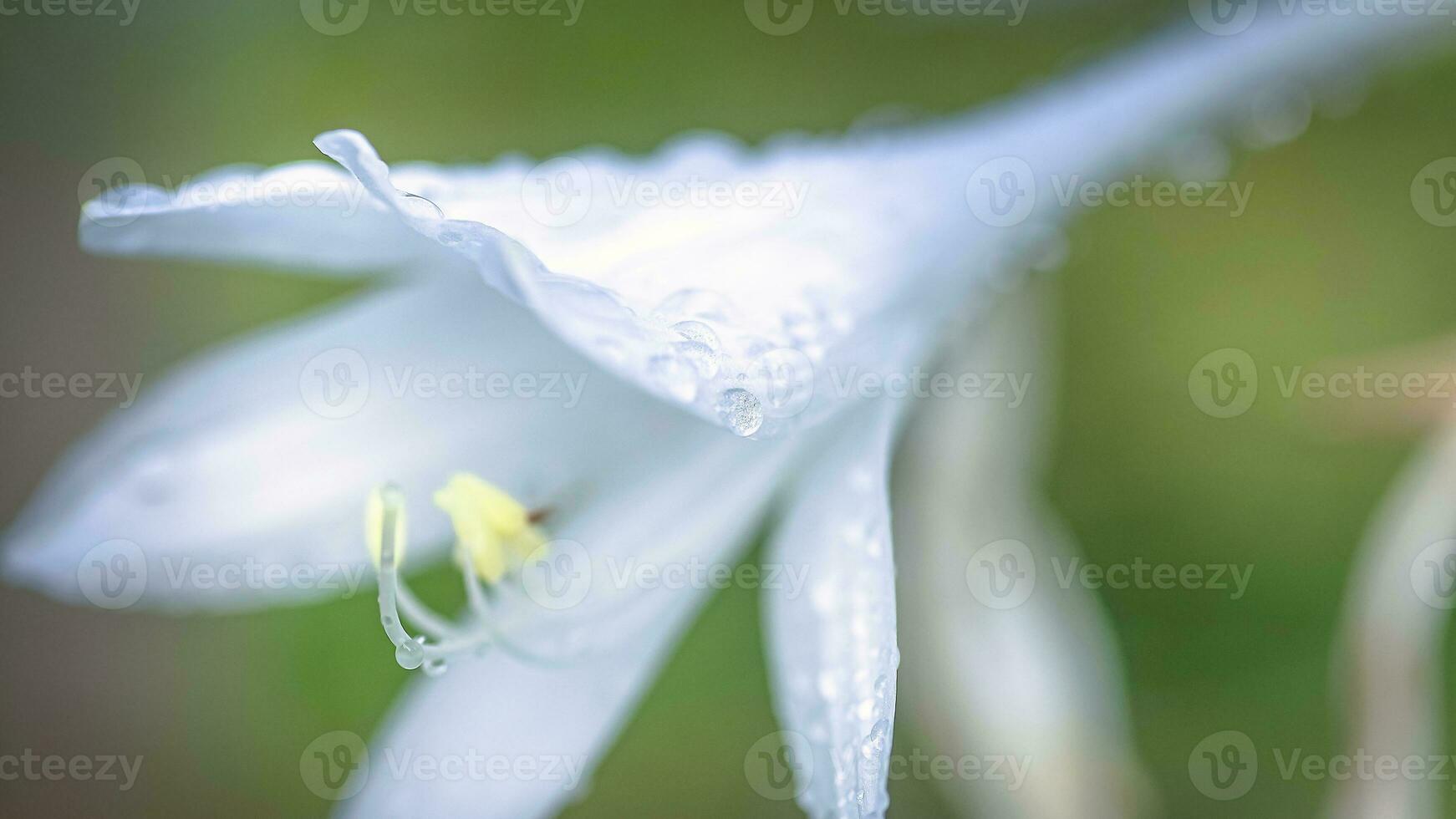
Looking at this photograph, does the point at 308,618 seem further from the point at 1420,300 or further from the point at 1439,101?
the point at 1439,101

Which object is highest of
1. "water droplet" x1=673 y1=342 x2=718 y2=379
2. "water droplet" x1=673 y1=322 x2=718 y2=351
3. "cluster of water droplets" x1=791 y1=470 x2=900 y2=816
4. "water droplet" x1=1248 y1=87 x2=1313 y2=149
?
"water droplet" x1=1248 y1=87 x2=1313 y2=149

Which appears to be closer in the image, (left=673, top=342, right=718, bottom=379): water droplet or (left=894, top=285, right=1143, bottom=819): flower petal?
(left=673, top=342, right=718, bottom=379): water droplet

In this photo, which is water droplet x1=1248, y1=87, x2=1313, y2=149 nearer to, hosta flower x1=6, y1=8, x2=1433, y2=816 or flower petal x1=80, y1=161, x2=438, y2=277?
hosta flower x1=6, y1=8, x2=1433, y2=816

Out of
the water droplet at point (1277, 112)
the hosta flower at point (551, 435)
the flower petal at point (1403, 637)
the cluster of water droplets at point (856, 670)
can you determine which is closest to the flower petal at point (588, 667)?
the hosta flower at point (551, 435)

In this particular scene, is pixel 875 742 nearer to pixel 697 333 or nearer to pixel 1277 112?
pixel 697 333

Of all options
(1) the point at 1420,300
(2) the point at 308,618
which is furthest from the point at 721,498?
(1) the point at 1420,300

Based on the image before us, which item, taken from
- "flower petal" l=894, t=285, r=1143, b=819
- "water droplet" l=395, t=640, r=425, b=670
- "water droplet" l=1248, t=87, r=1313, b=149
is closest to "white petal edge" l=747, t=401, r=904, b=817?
"water droplet" l=395, t=640, r=425, b=670

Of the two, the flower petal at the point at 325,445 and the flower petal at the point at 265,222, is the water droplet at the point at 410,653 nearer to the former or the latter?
the flower petal at the point at 325,445

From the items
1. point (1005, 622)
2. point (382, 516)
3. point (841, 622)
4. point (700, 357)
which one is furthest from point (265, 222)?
point (1005, 622)
